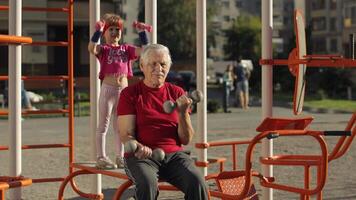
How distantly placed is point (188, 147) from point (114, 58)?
6523 mm

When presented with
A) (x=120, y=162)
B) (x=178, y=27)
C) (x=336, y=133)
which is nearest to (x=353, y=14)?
(x=178, y=27)

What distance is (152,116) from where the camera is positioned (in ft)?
15.6

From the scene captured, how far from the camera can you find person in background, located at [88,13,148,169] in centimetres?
589

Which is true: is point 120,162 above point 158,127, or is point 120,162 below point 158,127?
below

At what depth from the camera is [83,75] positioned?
34.3m

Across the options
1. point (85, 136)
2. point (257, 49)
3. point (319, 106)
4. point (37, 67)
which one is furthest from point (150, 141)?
point (257, 49)

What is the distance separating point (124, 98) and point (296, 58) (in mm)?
1551

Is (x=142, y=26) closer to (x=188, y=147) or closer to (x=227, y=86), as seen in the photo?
(x=188, y=147)

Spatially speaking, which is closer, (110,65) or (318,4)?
(110,65)

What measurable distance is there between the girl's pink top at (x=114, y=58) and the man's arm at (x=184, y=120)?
1.37 metres

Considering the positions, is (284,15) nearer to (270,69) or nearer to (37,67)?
(37,67)

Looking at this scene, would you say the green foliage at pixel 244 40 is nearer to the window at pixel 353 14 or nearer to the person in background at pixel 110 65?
the window at pixel 353 14

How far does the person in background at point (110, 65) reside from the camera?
5.89 metres

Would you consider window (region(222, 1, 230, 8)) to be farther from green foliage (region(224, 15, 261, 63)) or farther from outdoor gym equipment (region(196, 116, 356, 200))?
outdoor gym equipment (region(196, 116, 356, 200))
